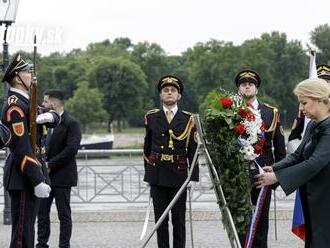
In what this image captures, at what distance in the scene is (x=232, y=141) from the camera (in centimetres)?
625

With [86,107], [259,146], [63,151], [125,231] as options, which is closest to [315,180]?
[259,146]

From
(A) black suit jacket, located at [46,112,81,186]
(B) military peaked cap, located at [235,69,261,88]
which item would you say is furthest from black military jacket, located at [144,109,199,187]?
(A) black suit jacket, located at [46,112,81,186]

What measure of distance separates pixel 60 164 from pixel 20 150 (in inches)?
80.7

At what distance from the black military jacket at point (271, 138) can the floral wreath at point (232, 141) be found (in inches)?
60.8

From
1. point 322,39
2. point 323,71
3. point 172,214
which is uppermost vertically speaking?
point 322,39

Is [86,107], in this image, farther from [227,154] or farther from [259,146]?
[227,154]

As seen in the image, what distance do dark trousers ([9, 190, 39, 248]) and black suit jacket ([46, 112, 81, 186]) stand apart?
1817mm

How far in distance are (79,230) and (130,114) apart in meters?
66.9

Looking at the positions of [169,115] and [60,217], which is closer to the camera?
[169,115]

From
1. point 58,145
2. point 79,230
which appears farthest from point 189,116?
point 79,230

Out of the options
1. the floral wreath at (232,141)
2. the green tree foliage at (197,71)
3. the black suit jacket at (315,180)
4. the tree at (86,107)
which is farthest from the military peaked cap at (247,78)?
the tree at (86,107)

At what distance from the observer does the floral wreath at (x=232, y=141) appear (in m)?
6.23

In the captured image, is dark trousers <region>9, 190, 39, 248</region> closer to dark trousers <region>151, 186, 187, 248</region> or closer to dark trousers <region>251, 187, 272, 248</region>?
dark trousers <region>151, 186, 187, 248</region>

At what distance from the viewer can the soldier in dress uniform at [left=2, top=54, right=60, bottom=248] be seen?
6543 mm
